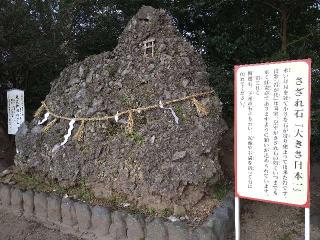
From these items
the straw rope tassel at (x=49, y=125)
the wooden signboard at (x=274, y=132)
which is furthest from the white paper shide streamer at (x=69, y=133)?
the wooden signboard at (x=274, y=132)

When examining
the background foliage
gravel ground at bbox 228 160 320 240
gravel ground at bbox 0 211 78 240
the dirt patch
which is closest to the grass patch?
gravel ground at bbox 228 160 320 240

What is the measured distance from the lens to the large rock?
3293mm

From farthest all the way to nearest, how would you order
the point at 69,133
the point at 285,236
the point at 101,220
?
the point at 69,133 < the point at 101,220 < the point at 285,236

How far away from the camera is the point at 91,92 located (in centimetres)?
410

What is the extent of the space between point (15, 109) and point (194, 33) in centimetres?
362

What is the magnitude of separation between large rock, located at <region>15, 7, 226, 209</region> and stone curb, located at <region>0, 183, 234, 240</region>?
261 mm

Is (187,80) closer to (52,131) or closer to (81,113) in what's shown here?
(81,113)

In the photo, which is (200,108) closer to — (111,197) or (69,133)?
(111,197)

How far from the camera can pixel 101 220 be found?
334cm

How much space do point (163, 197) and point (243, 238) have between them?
2.91ft

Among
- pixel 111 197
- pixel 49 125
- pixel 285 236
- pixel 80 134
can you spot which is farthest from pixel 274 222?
pixel 49 125

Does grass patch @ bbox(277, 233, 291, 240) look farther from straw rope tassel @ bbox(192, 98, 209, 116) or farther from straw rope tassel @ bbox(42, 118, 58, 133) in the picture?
straw rope tassel @ bbox(42, 118, 58, 133)

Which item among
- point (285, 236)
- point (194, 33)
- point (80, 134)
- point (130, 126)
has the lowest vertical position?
point (285, 236)

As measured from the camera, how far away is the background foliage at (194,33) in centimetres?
553
